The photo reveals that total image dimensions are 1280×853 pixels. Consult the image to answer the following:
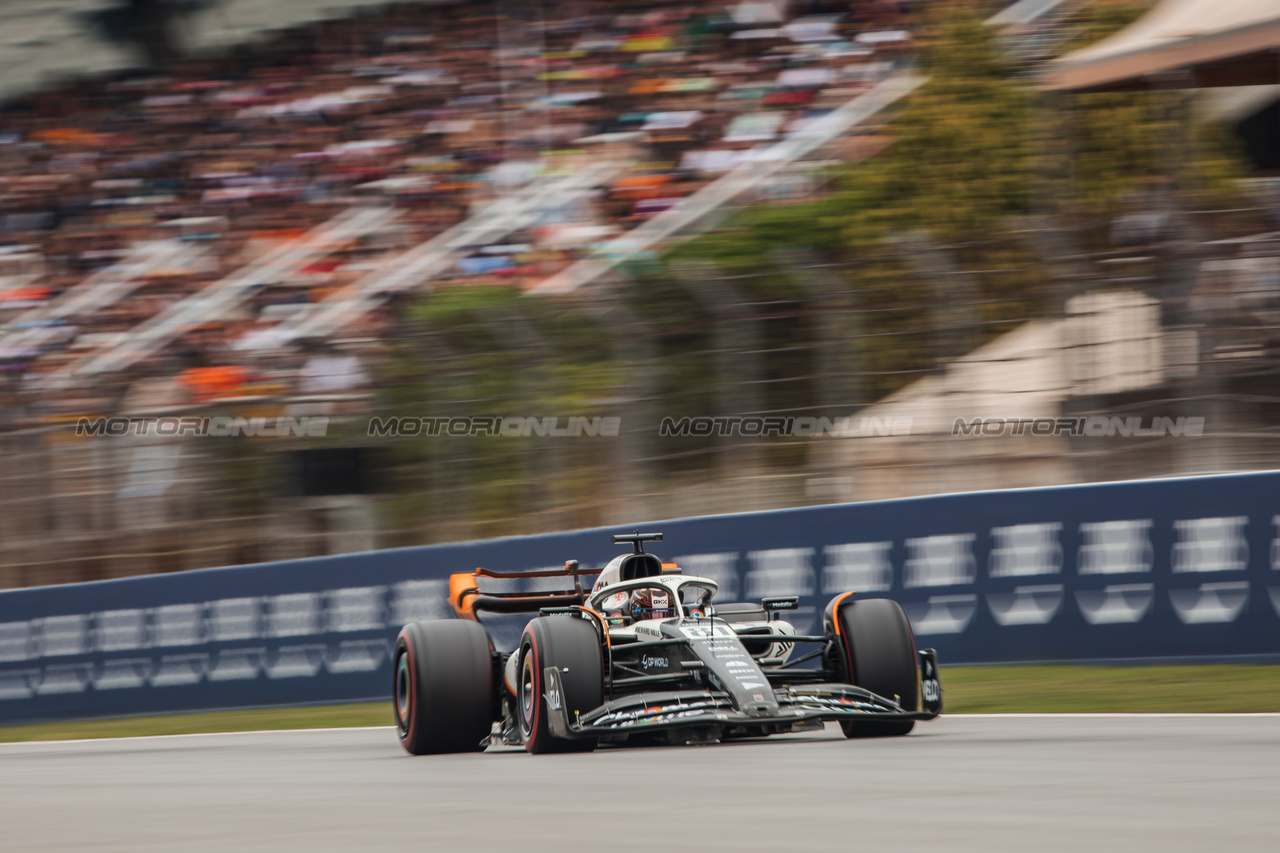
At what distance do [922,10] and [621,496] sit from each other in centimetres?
781

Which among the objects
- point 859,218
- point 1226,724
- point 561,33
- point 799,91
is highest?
point 561,33

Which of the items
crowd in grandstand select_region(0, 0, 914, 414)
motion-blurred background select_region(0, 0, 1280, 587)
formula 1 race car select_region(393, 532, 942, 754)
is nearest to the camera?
formula 1 race car select_region(393, 532, 942, 754)

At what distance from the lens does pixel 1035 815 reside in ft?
13.5

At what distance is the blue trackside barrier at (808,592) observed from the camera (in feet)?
30.7

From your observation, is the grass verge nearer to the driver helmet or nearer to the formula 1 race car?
the formula 1 race car

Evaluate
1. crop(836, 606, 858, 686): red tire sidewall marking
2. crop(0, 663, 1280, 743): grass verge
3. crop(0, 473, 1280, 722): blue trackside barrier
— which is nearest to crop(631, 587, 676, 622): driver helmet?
crop(836, 606, 858, 686): red tire sidewall marking

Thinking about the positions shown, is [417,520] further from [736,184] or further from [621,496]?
[736,184]

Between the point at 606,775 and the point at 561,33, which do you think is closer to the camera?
the point at 606,775

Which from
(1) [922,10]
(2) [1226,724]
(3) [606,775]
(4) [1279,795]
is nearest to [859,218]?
(1) [922,10]

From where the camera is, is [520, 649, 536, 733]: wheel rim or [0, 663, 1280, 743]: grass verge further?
[0, 663, 1280, 743]: grass verge

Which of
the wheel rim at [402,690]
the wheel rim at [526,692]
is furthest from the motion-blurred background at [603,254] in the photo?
the wheel rim at [526,692]

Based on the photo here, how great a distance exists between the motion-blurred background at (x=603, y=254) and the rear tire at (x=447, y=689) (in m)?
3.96

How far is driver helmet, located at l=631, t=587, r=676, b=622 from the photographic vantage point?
25.3 feet

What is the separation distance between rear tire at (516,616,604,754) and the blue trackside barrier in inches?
A: 143
